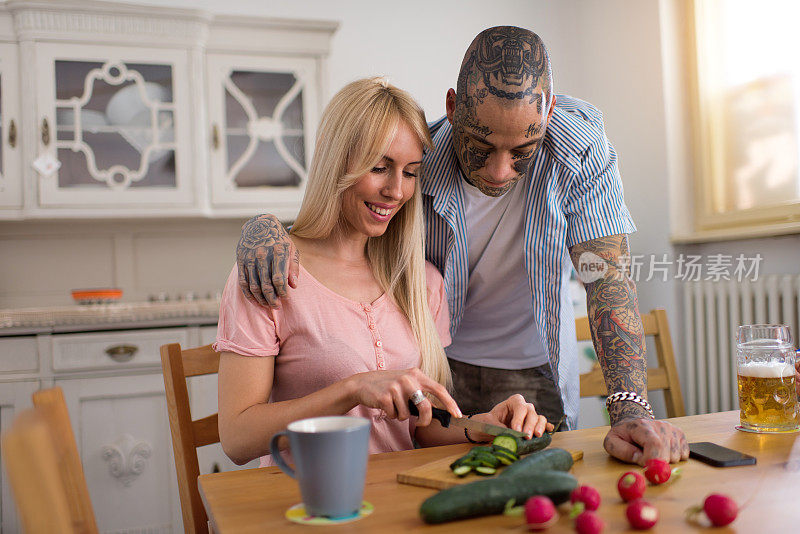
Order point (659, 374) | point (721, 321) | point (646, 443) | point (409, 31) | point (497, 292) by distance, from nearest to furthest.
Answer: point (646, 443)
point (497, 292)
point (659, 374)
point (721, 321)
point (409, 31)

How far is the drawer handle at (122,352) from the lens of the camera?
252 cm

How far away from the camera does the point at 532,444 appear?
940 millimetres

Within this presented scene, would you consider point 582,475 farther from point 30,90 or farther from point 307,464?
point 30,90

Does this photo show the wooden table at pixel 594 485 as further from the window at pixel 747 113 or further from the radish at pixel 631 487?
the window at pixel 747 113

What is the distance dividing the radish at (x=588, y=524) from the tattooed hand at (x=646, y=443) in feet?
0.90

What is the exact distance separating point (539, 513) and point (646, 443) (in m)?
0.32

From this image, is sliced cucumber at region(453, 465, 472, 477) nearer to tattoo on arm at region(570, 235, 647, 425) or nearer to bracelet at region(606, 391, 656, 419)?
bracelet at region(606, 391, 656, 419)

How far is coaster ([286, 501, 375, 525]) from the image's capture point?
686mm

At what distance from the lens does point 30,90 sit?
8.94 ft

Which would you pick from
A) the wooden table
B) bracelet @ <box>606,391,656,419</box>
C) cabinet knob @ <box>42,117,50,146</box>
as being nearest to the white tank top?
bracelet @ <box>606,391,656,419</box>

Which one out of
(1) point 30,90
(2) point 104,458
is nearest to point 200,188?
(1) point 30,90

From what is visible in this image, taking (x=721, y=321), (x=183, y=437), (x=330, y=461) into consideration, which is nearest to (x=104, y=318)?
(x=183, y=437)

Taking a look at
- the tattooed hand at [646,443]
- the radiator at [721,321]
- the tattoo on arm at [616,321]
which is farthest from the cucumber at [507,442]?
the radiator at [721,321]

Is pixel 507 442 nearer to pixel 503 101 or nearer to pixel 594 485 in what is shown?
pixel 594 485
